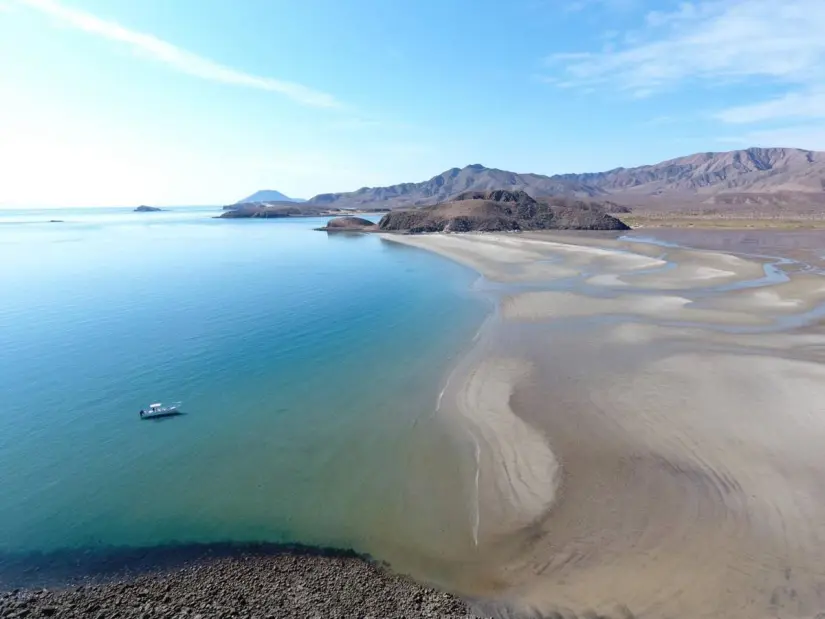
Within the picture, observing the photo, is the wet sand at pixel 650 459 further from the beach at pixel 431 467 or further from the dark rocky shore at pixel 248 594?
the dark rocky shore at pixel 248 594

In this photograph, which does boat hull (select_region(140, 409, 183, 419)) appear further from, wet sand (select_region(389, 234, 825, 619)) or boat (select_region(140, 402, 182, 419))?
wet sand (select_region(389, 234, 825, 619))

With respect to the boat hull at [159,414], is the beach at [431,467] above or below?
below

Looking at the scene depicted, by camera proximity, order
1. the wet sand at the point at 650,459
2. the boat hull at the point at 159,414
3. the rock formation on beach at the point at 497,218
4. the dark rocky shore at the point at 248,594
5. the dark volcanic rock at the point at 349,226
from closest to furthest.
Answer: the dark rocky shore at the point at 248,594
the wet sand at the point at 650,459
the boat hull at the point at 159,414
the rock formation on beach at the point at 497,218
the dark volcanic rock at the point at 349,226

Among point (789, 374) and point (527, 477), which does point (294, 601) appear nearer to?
point (527, 477)

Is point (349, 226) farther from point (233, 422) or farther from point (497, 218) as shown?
point (233, 422)

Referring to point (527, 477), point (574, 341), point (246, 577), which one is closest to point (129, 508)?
point (246, 577)

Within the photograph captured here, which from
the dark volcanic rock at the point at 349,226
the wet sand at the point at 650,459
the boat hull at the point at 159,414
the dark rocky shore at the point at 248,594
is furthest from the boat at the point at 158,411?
the dark volcanic rock at the point at 349,226
